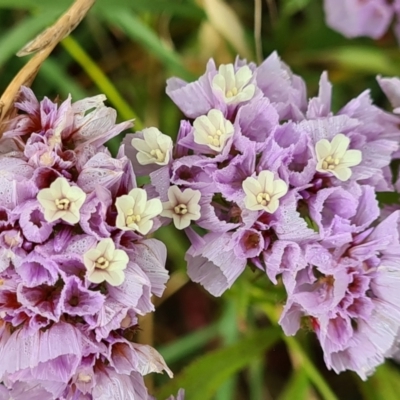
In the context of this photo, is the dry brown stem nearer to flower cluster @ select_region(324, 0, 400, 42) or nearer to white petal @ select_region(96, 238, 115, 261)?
white petal @ select_region(96, 238, 115, 261)

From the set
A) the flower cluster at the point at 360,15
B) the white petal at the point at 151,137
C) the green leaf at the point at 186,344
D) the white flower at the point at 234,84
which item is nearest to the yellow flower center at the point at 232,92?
the white flower at the point at 234,84

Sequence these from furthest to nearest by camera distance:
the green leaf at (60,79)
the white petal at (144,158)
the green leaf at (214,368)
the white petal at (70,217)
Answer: the green leaf at (60,79) → the green leaf at (214,368) → the white petal at (144,158) → the white petal at (70,217)

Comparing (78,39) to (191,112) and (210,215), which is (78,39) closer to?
(191,112)

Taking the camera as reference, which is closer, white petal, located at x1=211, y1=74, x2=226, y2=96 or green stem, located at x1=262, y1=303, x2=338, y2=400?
white petal, located at x1=211, y1=74, x2=226, y2=96

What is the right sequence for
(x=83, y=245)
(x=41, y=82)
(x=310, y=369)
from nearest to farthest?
(x=83, y=245)
(x=310, y=369)
(x=41, y=82)

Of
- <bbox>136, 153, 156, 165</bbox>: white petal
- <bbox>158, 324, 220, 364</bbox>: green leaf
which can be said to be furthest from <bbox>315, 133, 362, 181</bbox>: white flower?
<bbox>158, 324, 220, 364</bbox>: green leaf

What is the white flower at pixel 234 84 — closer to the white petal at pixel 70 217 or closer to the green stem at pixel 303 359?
the white petal at pixel 70 217

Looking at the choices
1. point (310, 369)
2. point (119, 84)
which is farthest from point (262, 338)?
point (119, 84)
